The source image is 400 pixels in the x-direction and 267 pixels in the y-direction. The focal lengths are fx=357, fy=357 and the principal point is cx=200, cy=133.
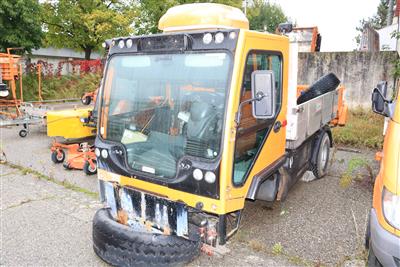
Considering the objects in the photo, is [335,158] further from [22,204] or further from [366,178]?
[22,204]

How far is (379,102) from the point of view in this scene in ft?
12.1

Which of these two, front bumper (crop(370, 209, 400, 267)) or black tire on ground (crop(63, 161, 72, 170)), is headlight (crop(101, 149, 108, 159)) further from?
black tire on ground (crop(63, 161, 72, 170))

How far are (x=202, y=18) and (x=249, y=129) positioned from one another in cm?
128

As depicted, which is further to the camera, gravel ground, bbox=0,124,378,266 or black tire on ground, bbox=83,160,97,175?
black tire on ground, bbox=83,160,97,175

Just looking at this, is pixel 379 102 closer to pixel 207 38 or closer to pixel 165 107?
pixel 207 38

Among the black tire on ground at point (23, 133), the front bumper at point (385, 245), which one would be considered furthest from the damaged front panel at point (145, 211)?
the black tire on ground at point (23, 133)

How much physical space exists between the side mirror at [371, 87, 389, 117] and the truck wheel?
211 cm

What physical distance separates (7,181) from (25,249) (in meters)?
2.64

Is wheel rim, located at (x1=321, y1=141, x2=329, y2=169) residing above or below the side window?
below

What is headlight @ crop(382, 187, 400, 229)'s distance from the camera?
2.55 m

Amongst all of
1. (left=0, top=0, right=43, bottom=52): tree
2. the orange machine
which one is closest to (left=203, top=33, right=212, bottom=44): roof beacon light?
the orange machine

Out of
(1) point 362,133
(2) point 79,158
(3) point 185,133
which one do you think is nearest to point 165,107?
(3) point 185,133

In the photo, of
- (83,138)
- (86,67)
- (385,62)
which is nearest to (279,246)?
(83,138)

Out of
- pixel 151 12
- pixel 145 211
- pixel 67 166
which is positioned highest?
pixel 151 12
